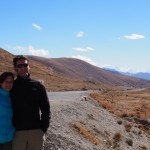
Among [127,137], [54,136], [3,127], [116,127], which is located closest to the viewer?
[3,127]

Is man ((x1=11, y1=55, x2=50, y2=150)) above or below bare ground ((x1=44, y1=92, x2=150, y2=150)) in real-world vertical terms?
above

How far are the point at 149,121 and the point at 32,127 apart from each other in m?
35.2

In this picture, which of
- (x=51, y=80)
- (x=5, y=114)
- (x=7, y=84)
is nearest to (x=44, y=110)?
(x=5, y=114)

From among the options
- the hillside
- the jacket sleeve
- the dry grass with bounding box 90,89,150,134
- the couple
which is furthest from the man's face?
the hillside

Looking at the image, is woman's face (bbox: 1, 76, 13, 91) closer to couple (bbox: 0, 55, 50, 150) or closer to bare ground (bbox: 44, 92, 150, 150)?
couple (bbox: 0, 55, 50, 150)

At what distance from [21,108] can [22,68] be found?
0.85m

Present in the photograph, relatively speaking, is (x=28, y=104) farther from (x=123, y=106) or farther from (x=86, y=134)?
(x=123, y=106)

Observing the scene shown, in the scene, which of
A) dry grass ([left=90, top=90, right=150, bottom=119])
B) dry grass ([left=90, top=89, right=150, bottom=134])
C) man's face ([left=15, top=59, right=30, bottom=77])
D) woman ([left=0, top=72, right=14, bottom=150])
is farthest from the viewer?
dry grass ([left=90, top=90, right=150, bottom=119])

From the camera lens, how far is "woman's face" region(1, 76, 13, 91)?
27.9ft

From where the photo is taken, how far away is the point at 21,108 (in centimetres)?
844

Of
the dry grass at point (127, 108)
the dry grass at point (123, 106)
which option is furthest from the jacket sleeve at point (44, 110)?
the dry grass at point (123, 106)

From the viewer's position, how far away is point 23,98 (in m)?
8.46

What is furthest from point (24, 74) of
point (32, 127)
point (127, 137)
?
point (127, 137)

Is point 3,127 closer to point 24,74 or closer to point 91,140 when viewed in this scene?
point 24,74
